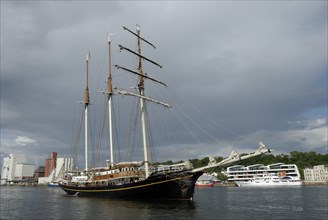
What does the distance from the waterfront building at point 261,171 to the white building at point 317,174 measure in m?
13.1

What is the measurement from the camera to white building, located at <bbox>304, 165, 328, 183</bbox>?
150m

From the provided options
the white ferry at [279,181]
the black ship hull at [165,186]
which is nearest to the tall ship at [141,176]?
the black ship hull at [165,186]

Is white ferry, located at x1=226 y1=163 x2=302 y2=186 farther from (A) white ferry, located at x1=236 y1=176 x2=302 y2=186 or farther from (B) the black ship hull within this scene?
(B) the black ship hull

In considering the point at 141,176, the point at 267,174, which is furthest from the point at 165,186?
the point at 267,174

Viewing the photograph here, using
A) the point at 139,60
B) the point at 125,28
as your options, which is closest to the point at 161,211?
the point at 139,60

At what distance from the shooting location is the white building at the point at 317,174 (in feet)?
492

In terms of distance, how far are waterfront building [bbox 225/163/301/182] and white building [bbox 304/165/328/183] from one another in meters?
13.1

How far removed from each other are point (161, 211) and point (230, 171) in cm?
13584

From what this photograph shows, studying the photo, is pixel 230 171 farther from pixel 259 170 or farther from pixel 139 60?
pixel 139 60

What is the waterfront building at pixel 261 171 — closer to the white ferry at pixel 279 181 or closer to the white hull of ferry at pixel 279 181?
the white ferry at pixel 279 181

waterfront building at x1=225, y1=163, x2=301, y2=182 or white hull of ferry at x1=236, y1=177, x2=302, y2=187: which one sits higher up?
waterfront building at x1=225, y1=163, x2=301, y2=182

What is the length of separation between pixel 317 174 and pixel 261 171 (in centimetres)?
3094

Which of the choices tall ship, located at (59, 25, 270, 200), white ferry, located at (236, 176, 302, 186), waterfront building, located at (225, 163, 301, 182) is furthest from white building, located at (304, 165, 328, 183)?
tall ship, located at (59, 25, 270, 200)

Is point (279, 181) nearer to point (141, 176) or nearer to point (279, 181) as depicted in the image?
point (279, 181)
